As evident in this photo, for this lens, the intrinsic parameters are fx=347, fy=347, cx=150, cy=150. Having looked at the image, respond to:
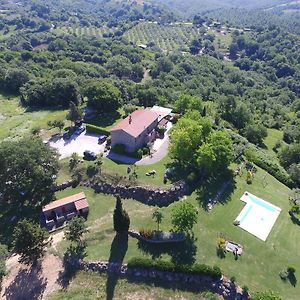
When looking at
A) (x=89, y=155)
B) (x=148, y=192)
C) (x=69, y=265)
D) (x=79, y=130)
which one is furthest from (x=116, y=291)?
(x=79, y=130)

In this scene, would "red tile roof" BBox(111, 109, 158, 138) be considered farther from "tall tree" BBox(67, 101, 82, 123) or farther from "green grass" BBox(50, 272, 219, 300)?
"green grass" BBox(50, 272, 219, 300)

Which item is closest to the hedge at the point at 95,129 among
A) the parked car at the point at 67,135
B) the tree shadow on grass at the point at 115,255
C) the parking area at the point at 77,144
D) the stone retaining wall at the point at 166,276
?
the parking area at the point at 77,144

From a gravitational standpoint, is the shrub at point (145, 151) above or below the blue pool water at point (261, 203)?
above

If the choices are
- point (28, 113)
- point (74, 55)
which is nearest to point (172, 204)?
point (28, 113)

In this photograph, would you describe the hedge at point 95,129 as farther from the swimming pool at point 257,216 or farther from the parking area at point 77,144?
the swimming pool at point 257,216

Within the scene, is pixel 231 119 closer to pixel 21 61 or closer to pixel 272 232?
pixel 272 232

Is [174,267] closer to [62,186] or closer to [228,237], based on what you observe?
[228,237]

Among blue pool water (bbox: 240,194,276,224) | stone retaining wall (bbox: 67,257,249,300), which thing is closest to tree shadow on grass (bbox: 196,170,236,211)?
blue pool water (bbox: 240,194,276,224)
